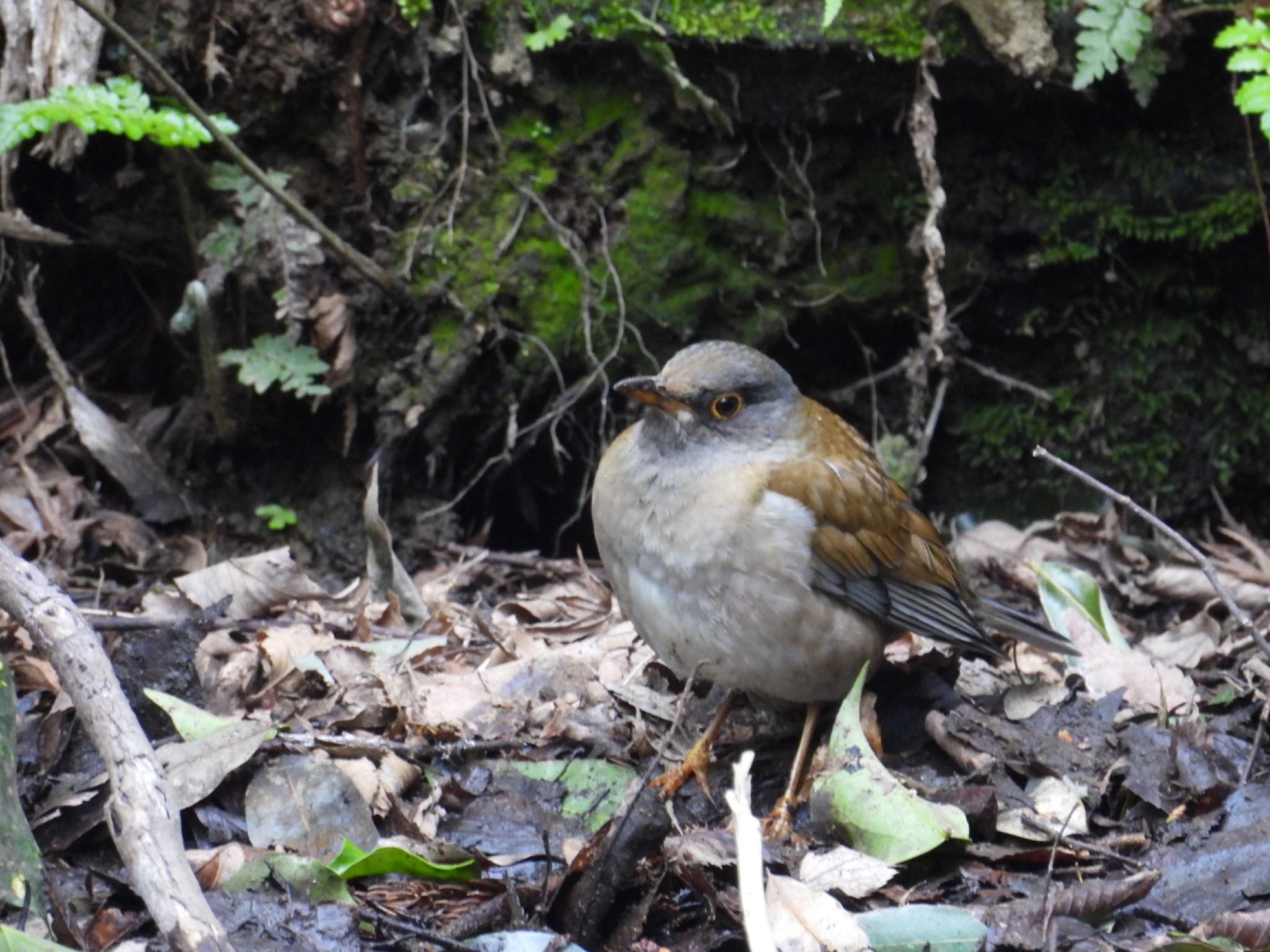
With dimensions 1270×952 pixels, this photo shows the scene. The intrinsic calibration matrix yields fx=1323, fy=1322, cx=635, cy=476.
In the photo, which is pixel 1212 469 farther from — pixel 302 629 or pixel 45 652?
pixel 45 652

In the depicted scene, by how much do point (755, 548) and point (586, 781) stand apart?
35.5 inches

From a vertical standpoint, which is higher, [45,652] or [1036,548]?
[45,652]

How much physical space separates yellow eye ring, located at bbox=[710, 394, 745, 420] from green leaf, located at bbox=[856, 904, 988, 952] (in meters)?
1.76

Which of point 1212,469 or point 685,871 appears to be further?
point 1212,469

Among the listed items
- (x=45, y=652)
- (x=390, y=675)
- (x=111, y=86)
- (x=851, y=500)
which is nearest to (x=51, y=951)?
(x=45, y=652)

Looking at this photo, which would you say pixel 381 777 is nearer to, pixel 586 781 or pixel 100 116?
pixel 586 781

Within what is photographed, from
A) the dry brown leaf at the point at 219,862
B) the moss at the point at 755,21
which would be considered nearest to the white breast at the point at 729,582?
the dry brown leaf at the point at 219,862

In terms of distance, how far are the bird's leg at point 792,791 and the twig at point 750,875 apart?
42.4 inches

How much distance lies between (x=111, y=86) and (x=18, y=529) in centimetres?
200

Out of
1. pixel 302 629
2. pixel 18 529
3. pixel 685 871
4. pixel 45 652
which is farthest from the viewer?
pixel 18 529

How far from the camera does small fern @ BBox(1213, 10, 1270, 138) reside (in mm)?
4809

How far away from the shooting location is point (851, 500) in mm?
4449

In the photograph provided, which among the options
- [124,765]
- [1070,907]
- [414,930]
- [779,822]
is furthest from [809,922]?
[124,765]

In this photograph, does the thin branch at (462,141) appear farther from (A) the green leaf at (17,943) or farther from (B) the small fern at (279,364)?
(A) the green leaf at (17,943)
